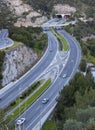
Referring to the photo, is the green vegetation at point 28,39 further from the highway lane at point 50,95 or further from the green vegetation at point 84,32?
the green vegetation at point 84,32

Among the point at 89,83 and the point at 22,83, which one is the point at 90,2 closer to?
the point at 22,83

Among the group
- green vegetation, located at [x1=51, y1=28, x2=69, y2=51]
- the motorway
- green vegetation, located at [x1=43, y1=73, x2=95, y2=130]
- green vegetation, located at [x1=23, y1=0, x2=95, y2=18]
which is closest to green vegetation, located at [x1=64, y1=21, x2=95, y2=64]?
green vegetation, located at [x1=51, y1=28, x2=69, y2=51]

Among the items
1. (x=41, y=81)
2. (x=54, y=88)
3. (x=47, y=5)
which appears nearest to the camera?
(x=54, y=88)

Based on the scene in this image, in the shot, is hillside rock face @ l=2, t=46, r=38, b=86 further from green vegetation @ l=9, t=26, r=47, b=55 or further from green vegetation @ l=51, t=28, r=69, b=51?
green vegetation @ l=51, t=28, r=69, b=51

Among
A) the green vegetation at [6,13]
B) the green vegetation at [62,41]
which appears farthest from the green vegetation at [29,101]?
the green vegetation at [6,13]

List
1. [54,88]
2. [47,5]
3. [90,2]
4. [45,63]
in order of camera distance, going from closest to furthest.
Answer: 1. [54,88]
2. [45,63]
3. [47,5]
4. [90,2]

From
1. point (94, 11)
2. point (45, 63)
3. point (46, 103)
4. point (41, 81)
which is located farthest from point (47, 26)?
point (46, 103)

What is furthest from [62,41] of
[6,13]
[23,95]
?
[23,95]
